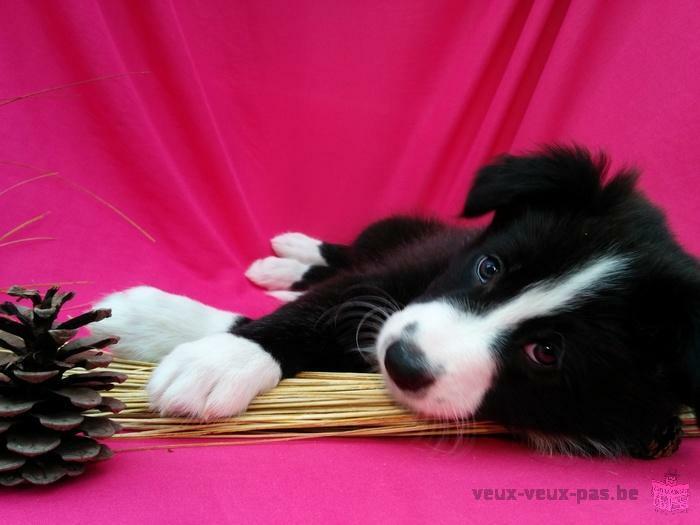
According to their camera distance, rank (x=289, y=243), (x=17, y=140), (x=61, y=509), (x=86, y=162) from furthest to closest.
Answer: (x=289, y=243), (x=86, y=162), (x=17, y=140), (x=61, y=509)

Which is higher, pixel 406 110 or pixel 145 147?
pixel 406 110

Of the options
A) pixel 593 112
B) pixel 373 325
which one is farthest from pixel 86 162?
pixel 593 112

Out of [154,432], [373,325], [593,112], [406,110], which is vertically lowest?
[154,432]

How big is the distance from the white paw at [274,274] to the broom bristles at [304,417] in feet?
3.76

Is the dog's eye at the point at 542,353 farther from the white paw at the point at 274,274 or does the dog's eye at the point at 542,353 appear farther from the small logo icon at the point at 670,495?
the white paw at the point at 274,274

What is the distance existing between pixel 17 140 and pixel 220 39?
879mm

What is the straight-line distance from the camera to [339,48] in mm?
2807

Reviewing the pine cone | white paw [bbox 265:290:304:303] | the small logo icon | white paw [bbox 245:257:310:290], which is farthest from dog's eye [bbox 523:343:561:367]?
white paw [bbox 245:257:310:290]

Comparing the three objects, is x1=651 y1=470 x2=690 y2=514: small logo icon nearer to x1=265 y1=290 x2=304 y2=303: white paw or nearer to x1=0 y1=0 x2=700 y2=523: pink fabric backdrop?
x1=0 y1=0 x2=700 y2=523: pink fabric backdrop

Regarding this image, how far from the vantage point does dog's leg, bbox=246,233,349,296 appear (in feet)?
9.05

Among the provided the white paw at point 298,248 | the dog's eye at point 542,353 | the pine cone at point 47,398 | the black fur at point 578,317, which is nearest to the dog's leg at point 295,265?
the white paw at point 298,248

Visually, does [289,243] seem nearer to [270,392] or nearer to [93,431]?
[270,392]

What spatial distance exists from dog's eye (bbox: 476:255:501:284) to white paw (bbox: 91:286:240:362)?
2.56ft

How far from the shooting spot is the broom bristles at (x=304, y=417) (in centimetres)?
140
